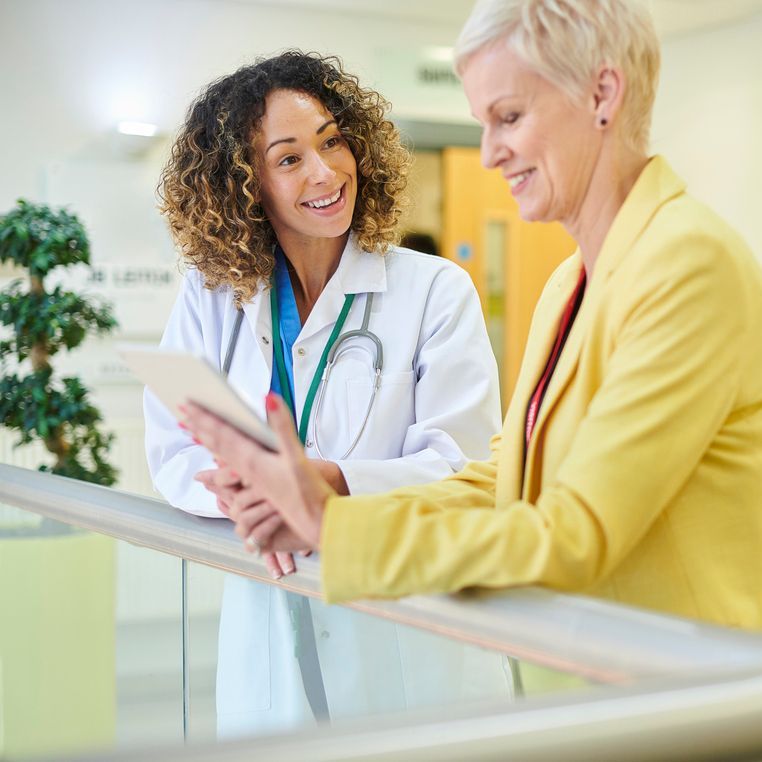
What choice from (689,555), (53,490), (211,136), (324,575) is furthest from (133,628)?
(689,555)

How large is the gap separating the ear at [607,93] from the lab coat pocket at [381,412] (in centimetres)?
94

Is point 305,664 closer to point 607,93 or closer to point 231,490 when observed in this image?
point 231,490

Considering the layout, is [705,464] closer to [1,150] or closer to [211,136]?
[211,136]

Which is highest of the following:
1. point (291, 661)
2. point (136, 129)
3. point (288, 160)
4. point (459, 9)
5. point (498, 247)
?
point (459, 9)

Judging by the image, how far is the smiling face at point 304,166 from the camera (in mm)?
2002

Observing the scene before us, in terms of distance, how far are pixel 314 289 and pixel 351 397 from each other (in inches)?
10.5

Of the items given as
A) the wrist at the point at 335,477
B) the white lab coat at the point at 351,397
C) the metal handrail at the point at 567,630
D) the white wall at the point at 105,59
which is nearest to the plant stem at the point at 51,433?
the white wall at the point at 105,59

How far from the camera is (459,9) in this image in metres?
5.89

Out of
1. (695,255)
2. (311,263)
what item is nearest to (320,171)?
(311,263)

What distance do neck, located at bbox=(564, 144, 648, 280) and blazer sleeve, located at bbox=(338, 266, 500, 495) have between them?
2.43 ft

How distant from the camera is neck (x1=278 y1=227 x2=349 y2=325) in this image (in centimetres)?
212

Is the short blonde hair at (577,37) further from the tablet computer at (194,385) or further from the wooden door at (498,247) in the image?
the wooden door at (498,247)

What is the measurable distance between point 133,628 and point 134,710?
0.62 feet

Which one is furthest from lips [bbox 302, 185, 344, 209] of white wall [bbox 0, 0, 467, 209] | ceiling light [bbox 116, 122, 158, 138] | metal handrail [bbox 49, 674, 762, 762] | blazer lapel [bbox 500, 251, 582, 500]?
ceiling light [bbox 116, 122, 158, 138]
